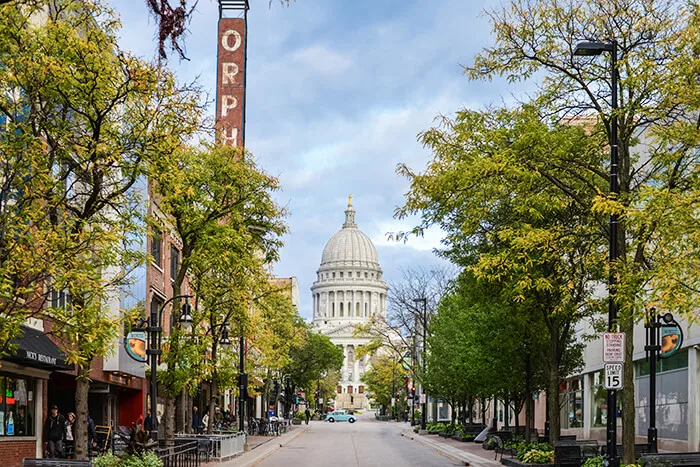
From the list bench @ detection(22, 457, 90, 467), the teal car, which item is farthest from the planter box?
the teal car

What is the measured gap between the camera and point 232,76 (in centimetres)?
4631

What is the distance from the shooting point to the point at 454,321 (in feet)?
165

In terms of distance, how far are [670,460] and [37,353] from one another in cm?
1520

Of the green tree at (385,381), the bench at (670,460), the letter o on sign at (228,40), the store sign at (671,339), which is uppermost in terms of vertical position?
the letter o on sign at (228,40)

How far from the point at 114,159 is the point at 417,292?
200ft

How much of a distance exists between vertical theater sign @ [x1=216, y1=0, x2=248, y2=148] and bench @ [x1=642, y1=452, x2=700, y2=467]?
88.9 ft

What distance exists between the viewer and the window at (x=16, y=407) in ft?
83.1

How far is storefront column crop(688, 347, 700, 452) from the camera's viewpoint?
1293 inches

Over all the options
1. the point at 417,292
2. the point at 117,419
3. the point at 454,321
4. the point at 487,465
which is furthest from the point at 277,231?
the point at 417,292

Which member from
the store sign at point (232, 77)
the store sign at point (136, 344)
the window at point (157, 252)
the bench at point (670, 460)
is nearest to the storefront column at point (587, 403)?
the store sign at point (232, 77)

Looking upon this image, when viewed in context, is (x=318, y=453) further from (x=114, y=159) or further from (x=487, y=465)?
(x=114, y=159)

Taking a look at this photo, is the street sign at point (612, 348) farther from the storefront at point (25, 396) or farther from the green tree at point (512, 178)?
the storefront at point (25, 396)

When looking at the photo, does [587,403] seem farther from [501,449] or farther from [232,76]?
[232,76]

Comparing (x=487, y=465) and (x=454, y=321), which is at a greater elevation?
(x=454, y=321)
